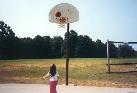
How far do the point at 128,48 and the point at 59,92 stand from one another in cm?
1158

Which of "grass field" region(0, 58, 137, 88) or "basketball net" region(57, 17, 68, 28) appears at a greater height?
"basketball net" region(57, 17, 68, 28)

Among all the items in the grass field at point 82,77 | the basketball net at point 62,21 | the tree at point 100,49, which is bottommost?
the grass field at point 82,77

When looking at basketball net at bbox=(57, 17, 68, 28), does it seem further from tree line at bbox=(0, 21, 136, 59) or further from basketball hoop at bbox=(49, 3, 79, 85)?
tree line at bbox=(0, 21, 136, 59)

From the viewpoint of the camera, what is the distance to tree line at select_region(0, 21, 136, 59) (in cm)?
8668

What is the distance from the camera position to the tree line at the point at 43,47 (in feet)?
284

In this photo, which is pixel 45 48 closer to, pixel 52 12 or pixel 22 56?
pixel 22 56

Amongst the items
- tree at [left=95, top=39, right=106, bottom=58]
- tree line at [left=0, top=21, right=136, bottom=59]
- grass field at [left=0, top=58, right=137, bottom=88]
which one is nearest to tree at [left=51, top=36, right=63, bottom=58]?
tree line at [left=0, top=21, right=136, bottom=59]

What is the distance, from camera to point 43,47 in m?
95.8

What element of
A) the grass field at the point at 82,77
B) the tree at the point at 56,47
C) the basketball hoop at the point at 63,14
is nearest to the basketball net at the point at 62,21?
the basketball hoop at the point at 63,14

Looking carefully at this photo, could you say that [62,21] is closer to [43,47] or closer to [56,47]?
[43,47]

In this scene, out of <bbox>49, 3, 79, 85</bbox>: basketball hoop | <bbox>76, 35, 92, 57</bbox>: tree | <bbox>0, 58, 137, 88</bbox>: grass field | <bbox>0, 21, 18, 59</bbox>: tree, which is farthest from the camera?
<bbox>76, 35, 92, 57</bbox>: tree

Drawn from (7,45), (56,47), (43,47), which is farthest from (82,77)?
(56,47)

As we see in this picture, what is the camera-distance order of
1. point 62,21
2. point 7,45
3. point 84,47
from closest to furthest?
point 62,21 < point 7,45 < point 84,47

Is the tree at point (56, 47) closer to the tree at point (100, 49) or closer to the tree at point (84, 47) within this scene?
the tree at point (84, 47)
